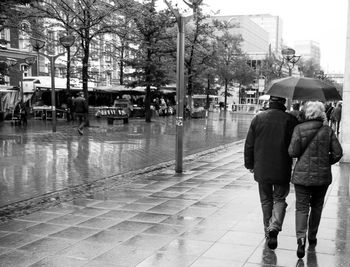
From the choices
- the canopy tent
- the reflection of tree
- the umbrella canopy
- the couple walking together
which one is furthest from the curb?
the canopy tent

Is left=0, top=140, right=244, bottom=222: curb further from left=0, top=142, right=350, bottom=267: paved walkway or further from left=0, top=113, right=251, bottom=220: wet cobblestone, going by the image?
left=0, top=142, right=350, bottom=267: paved walkway

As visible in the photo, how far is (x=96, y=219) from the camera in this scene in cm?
626

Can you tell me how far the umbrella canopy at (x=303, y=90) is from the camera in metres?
4.84

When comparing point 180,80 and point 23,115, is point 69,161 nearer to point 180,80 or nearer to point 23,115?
point 180,80

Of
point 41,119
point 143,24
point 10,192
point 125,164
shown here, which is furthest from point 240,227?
point 41,119

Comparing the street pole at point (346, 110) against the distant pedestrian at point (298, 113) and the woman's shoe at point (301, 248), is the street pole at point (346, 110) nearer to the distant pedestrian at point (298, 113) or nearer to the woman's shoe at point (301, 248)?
the distant pedestrian at point (298, 113)

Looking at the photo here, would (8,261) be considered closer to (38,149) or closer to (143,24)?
(38,149)

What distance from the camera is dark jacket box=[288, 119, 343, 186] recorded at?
4.57m

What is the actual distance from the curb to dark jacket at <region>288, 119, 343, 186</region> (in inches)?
161

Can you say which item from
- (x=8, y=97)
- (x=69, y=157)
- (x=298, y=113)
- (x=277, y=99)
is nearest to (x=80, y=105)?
(x=69, y=157)

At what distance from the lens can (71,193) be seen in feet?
26.3

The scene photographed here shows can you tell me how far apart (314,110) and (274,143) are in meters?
0.57

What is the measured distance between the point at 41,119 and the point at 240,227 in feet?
88.0

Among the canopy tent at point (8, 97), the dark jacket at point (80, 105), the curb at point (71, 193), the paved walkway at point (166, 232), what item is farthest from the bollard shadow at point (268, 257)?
the canopy tent at point (8, 97)
